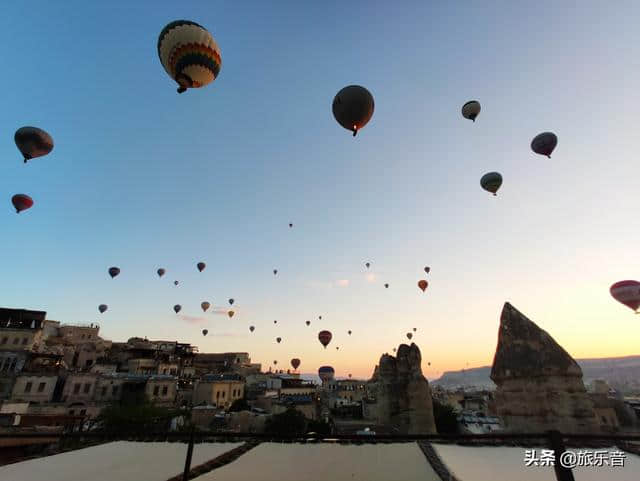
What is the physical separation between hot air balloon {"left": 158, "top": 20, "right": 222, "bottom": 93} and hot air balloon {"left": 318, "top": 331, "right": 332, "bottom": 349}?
32.6 metres

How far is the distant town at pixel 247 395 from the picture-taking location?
16.9 m

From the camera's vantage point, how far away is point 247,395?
206 feet

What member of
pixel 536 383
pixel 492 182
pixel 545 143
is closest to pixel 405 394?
pixel 536 383

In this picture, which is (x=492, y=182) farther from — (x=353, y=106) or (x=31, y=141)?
(x=31, y=141)

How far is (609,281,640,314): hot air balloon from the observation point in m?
25.0

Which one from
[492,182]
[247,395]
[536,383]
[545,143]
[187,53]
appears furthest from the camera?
[247,395]

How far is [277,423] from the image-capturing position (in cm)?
4294

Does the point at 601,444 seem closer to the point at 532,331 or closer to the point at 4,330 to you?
the point at 532,331

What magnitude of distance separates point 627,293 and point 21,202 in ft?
159

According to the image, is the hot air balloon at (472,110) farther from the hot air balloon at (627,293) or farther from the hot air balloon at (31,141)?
the hot air balloon at (31,141)

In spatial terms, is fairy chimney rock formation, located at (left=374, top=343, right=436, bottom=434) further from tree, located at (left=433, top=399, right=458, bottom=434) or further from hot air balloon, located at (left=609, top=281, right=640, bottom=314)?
hot air balloon, located at (left=609, top=281, right=640, bottom=314)

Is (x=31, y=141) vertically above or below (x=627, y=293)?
above

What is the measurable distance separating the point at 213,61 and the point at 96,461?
1607 centimetres

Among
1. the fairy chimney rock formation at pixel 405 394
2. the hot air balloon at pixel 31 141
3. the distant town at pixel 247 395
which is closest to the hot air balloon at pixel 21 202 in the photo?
the hot air balloon at pixel 31 141
